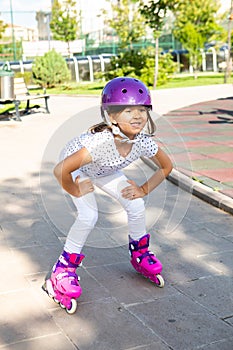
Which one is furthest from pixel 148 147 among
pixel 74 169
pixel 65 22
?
pixel 65 22

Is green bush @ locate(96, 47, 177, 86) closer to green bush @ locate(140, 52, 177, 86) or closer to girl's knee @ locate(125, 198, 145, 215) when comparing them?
green bush @ locate(140, 52, 177, 86)

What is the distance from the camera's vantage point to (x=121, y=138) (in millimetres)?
3459

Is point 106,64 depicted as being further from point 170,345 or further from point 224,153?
point 170,345

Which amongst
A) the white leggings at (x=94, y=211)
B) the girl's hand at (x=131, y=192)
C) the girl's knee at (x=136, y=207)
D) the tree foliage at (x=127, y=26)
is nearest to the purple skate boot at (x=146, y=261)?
the white leggings at (x=94, y=211)

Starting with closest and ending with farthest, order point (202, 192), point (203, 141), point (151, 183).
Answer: point (151, 183)
point (202, 192)
point (203, 141)

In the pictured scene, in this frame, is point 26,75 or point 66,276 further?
point 26,75

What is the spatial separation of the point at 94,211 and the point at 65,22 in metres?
35.5

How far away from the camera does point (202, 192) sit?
20.1 feet

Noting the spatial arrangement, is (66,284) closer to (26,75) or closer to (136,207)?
(136,207)

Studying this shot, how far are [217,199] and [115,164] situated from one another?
8.34ft

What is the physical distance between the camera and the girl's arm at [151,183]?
3.63 metres

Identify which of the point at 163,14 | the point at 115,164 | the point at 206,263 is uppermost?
the point at 163,14

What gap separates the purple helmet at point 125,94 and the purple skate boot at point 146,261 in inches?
38.9

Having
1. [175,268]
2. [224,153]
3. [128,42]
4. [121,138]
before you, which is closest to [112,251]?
[175,268]
